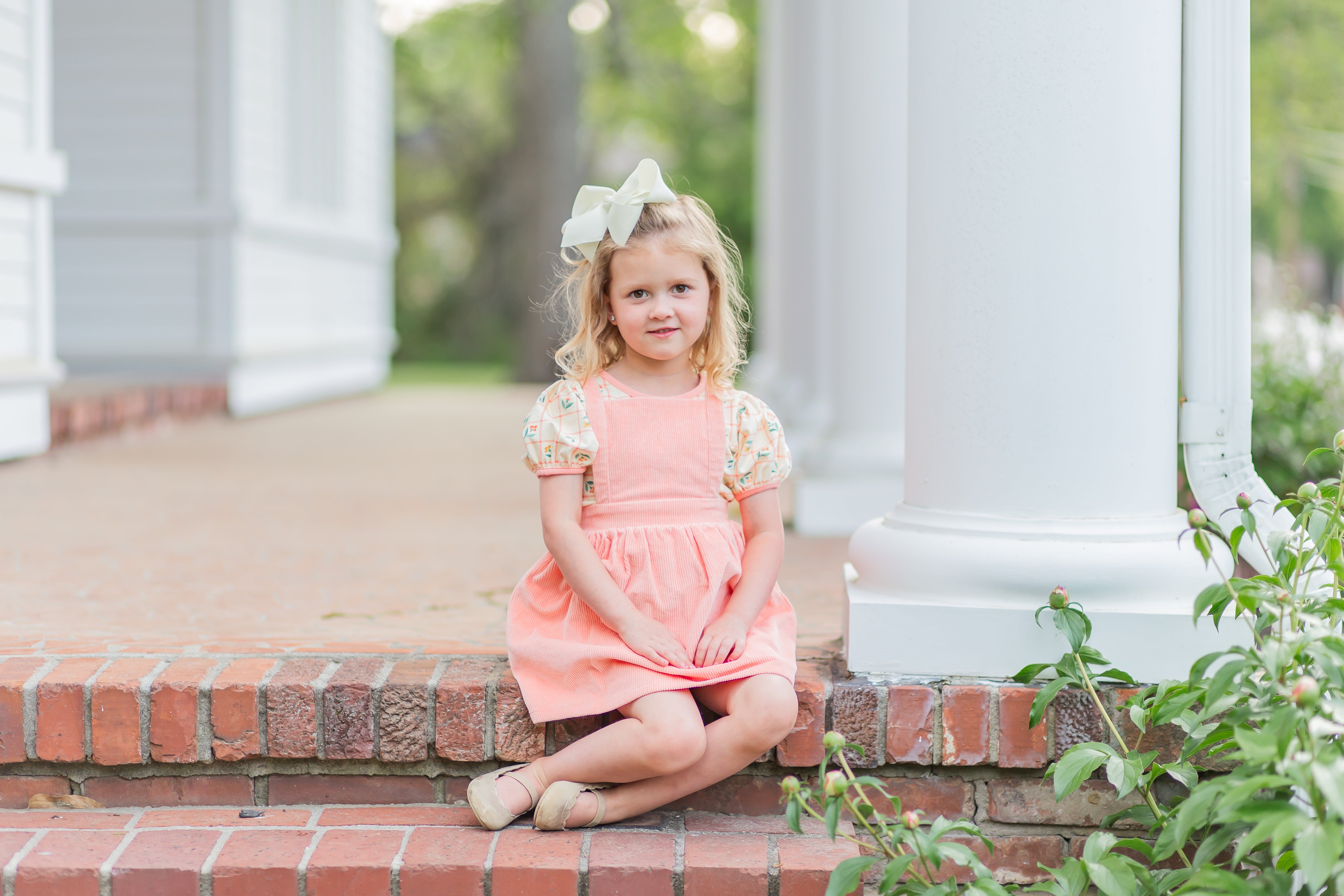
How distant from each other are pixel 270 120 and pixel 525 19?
20.2ft

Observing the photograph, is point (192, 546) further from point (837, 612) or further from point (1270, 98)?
point (1270, 98)

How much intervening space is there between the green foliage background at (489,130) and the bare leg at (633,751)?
16.7m

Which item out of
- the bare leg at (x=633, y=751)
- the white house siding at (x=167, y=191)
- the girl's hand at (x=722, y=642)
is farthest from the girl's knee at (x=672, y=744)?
the white house siding at (x=167, y=191)

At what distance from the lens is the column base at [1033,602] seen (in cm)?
203

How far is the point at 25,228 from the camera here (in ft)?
16.1

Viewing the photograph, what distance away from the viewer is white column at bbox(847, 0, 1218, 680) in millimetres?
2020

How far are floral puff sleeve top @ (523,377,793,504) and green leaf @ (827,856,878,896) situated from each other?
0.64 metres

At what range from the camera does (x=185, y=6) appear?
7047 millimetres

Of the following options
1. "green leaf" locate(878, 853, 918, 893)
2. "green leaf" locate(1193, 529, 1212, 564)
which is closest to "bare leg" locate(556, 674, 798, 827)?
"green leaf" locate(878, 853, 918, 893)

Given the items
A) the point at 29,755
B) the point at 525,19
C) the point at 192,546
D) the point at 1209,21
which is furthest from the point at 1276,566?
the point at 525,19

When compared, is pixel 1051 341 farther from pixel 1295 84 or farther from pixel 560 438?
pixel 1295 84

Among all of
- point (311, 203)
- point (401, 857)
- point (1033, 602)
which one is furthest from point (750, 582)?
point (311, 203)

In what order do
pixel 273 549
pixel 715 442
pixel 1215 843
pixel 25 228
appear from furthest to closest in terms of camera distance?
1. pixel 25 228
2. pixel 273 549
3. pixel 715 442
4. pixel 1215 843

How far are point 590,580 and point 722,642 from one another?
22 cm
